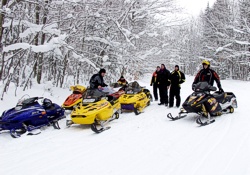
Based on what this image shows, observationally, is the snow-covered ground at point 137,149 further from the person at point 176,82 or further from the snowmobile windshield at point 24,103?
the person at point 176,82

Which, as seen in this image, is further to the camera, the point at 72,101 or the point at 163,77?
the point at 163,77

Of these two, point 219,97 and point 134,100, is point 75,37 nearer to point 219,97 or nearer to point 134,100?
point 134,100

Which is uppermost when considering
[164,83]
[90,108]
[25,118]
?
[164,83]

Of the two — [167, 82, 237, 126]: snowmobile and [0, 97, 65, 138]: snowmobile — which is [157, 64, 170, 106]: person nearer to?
[167, 82, 237, 126]: snowmobile

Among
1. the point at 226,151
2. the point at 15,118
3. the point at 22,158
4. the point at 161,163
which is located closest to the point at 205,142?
the point at 226,151

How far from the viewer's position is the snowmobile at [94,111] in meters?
6.21

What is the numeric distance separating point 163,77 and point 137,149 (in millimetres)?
5389

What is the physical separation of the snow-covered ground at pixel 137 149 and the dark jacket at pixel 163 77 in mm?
2894

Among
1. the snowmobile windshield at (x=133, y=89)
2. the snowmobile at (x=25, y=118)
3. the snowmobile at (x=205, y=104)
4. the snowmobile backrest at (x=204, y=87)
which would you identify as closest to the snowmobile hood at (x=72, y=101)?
the snowmobile at (x=25, y=118)

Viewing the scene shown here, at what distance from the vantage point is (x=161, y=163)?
4.00m

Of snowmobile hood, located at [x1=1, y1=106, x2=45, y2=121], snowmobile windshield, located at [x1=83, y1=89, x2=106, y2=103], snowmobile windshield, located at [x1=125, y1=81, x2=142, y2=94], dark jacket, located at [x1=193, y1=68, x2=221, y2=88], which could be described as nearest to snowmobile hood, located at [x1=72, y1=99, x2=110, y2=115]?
snowmobile windshield, located at [x1=83, y1=89, x2=106, y2=103]

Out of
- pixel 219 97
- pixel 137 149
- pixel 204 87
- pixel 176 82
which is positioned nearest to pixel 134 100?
pixel 176 82

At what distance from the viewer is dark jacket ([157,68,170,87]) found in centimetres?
962

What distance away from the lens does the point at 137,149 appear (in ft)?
15.4
